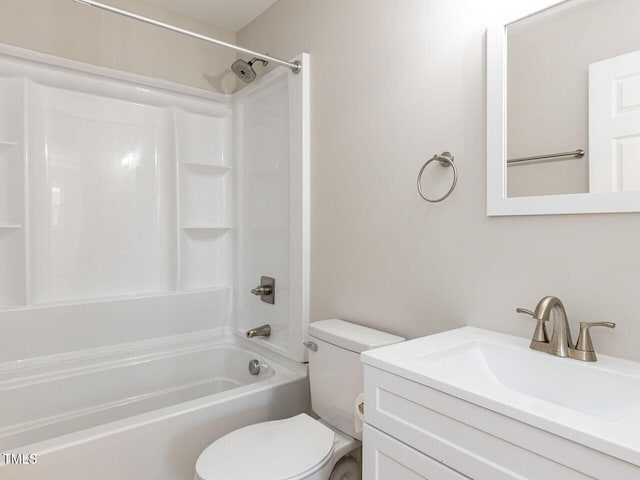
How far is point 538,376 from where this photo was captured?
101 cm

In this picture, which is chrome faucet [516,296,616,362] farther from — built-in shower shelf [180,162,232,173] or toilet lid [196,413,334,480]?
built-in shower shelf [180,162,232,173]

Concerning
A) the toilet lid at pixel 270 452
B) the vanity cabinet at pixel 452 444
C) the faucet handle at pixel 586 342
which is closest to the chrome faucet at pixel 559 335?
the faucet handle at pixel 586 342

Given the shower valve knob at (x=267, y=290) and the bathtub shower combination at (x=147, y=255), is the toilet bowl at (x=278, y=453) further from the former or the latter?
the shower valve knob at (x=267, y=290)

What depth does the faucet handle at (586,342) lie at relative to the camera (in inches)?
38.0

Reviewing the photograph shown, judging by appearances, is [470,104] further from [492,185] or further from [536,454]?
[536,454]

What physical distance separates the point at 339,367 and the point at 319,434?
10.2 inches

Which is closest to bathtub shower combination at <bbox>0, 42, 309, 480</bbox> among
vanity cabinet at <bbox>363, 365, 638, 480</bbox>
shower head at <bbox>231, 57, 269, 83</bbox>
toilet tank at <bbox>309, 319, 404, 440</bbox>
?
shower head at <bbox>231, 57, 269, 83</bbox>

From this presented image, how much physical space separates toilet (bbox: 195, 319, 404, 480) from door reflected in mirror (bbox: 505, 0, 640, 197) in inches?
30.3

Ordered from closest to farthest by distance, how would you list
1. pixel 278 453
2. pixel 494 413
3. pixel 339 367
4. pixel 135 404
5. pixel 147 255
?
pixel 494 413
pixel 278 453
pixel 339 367
pixel 135 404
pixel 147 255

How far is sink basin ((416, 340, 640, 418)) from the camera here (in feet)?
2.85

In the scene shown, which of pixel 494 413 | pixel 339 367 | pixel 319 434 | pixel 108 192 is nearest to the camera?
pixel 494 413

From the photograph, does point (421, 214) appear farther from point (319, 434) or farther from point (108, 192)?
point (108, 192)

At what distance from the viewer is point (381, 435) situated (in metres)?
1.00

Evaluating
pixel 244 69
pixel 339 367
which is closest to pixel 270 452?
pixel 339 367
